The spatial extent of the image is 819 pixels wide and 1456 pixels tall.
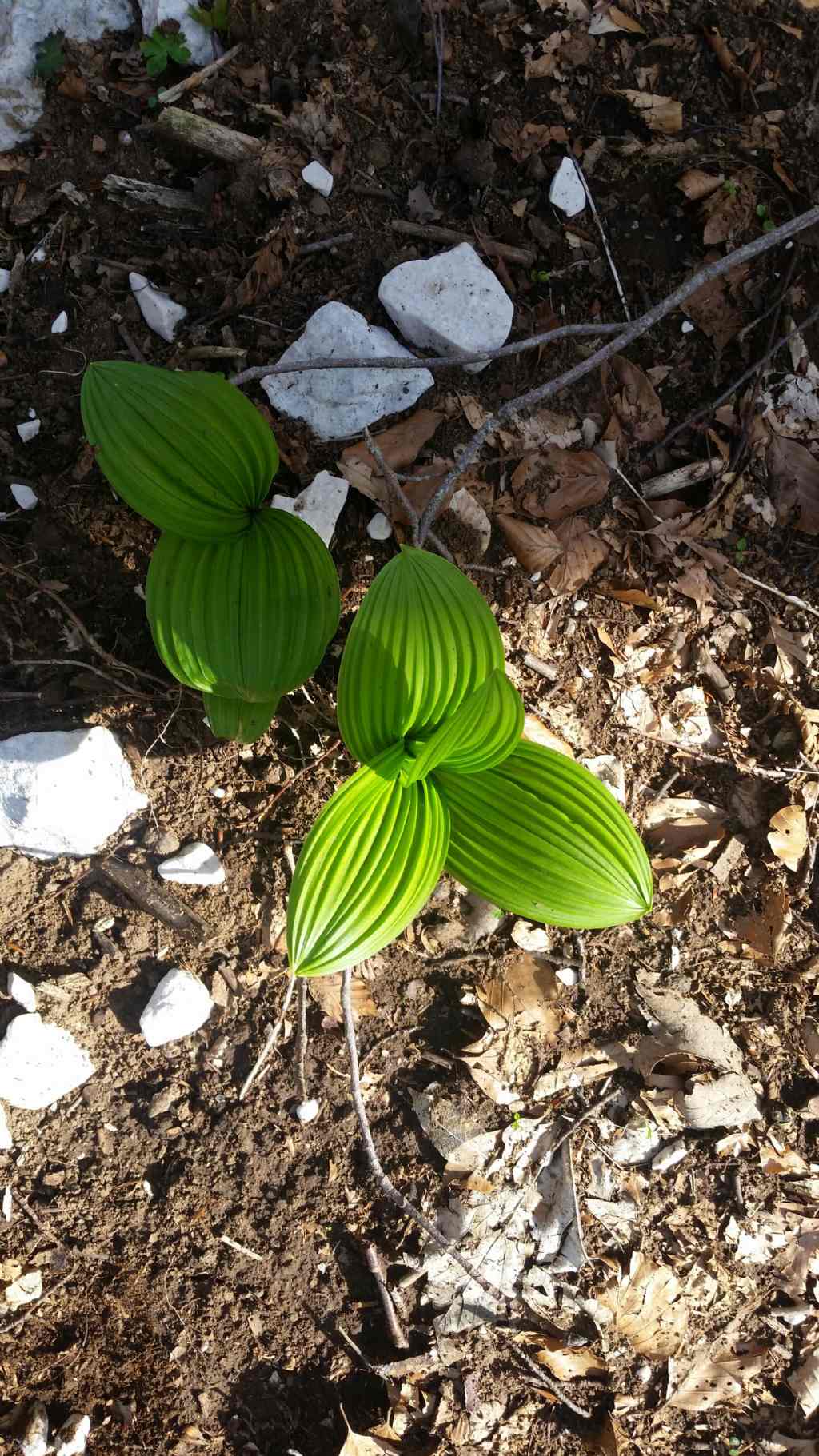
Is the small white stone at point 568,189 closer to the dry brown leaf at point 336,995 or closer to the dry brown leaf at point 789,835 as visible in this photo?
the dry brown leaf at point 789,835

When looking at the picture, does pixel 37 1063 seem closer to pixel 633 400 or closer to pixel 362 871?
pixel 362 871

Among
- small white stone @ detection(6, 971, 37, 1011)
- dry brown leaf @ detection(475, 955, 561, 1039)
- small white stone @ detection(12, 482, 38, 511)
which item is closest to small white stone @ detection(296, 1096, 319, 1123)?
dry brown leaf @ detection(475, 955, 561, 1039)

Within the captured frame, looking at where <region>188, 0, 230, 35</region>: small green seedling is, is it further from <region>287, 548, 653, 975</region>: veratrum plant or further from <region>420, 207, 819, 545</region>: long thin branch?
<region>287, 548, 653, 975</region>: veratrum plant

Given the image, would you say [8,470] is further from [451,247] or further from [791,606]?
[791,606]

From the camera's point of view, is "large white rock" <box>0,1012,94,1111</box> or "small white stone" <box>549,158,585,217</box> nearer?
"large white rock" <box>0,1012,94,1111</box>

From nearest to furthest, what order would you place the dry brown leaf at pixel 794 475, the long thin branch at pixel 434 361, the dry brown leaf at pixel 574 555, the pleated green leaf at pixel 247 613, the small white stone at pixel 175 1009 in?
the pleated green leaf at pixel 247 613 < the long thin branch at pixel 434 361 < the small white stone at pixel 175 1009 < the dry brown leaf at pixel 574 555 < the dry brown leaf at pixel 794 475

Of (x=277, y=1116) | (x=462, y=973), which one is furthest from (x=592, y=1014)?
(x=277, y=1116)

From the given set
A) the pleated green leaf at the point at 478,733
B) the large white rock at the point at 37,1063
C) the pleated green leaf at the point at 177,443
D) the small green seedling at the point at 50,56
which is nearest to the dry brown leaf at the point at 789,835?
the pleated green leaf at the point at 478,733
